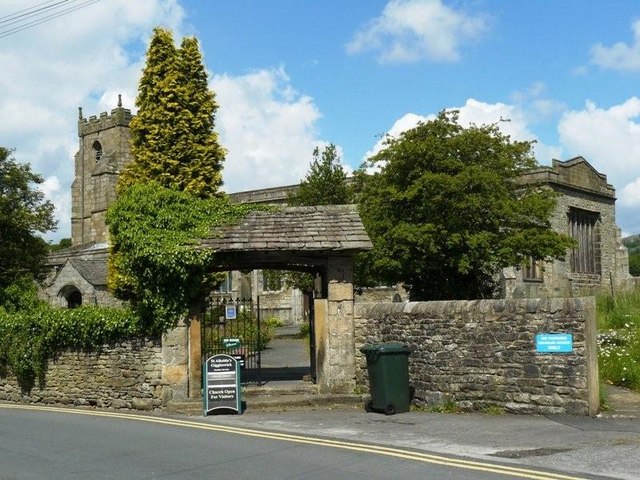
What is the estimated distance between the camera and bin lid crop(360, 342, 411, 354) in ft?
47.3

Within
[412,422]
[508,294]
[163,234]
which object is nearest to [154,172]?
[163,234]

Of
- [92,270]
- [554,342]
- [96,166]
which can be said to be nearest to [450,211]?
[554,342]

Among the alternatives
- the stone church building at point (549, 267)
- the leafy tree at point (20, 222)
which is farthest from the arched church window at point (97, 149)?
the leafy tree at point (20, 222)

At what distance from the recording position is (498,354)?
45.0 ft

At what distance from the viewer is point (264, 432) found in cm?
1234

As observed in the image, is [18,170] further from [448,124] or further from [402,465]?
[402,465]

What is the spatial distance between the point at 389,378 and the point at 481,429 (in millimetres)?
2674

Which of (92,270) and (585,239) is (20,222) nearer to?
(92,270)

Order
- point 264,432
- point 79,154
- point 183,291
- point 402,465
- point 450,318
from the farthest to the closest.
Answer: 1. point 79,154
2. point 183,291
3. point 450,318
4. point 264,432
5. point 402,465

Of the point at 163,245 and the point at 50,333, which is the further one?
the point at 50,333

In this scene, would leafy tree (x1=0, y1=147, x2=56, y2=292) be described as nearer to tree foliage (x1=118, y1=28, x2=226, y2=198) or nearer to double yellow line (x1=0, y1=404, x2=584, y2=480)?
tree foliage (x1=118, y1=28, x2=226, y2=198)

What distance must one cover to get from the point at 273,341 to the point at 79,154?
173 feet

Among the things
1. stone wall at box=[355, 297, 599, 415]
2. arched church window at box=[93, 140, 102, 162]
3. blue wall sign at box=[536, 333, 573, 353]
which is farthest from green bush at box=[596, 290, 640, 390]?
arched church window at box=[93, 140, 102, 162]

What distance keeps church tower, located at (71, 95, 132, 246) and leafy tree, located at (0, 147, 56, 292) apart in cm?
3776
